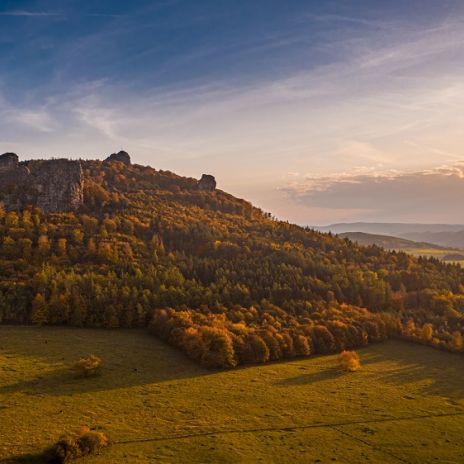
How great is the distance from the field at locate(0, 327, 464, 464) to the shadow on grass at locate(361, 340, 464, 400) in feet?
2.31

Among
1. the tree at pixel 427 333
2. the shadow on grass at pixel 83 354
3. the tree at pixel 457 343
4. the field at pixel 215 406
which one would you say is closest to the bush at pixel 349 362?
the field at pixel 215 406

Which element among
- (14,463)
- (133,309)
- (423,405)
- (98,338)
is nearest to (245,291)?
(133,309)

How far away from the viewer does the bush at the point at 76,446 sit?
59.0 meters

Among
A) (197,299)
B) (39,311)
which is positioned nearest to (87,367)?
(39,311)

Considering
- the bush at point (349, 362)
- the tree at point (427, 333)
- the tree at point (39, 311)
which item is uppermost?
the tree at point (39, 311)

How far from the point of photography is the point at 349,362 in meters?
118

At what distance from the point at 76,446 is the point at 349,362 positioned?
79.5m

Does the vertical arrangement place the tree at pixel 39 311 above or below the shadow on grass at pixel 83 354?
above

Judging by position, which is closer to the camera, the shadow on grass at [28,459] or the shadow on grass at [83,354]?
the shadow on grass at [28,459]

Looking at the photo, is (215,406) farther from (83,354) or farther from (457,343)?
(457,343)

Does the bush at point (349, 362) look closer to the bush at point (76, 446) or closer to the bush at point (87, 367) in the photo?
the bush at point (87, 367)

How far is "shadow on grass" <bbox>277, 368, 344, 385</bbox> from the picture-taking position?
340 ft

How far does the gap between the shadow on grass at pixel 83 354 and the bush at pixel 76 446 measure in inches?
834

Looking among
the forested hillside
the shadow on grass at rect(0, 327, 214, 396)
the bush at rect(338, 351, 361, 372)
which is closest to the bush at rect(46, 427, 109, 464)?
the shadow on grass at rect(0, 327, 214, 396)
